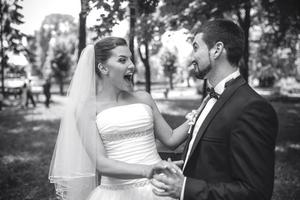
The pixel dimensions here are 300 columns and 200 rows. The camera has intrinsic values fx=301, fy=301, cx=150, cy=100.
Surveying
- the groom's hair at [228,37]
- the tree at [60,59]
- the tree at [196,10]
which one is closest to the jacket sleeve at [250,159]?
the groom's hair at [228,37]

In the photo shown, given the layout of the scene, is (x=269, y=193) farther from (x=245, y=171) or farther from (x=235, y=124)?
(x=235, y=124)

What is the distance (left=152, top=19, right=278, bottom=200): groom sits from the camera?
2068 mm

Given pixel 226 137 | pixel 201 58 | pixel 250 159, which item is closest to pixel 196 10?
pixel 201 58

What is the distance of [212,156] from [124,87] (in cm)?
154

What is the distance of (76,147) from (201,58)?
1848 mm

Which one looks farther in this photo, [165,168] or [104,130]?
[104,130]

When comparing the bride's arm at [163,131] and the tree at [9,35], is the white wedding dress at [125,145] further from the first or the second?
the tree at [9,35]

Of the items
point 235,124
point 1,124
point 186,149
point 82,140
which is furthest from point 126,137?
point 1,124

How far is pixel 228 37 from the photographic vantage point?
8.25 feet

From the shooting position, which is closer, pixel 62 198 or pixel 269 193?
pixel 269 193

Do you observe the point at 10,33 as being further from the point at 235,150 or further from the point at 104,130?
the point at 235,150

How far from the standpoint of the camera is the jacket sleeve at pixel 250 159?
205 cm

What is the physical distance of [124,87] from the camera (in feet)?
11.6

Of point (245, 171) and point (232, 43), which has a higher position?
point (232, 43)
